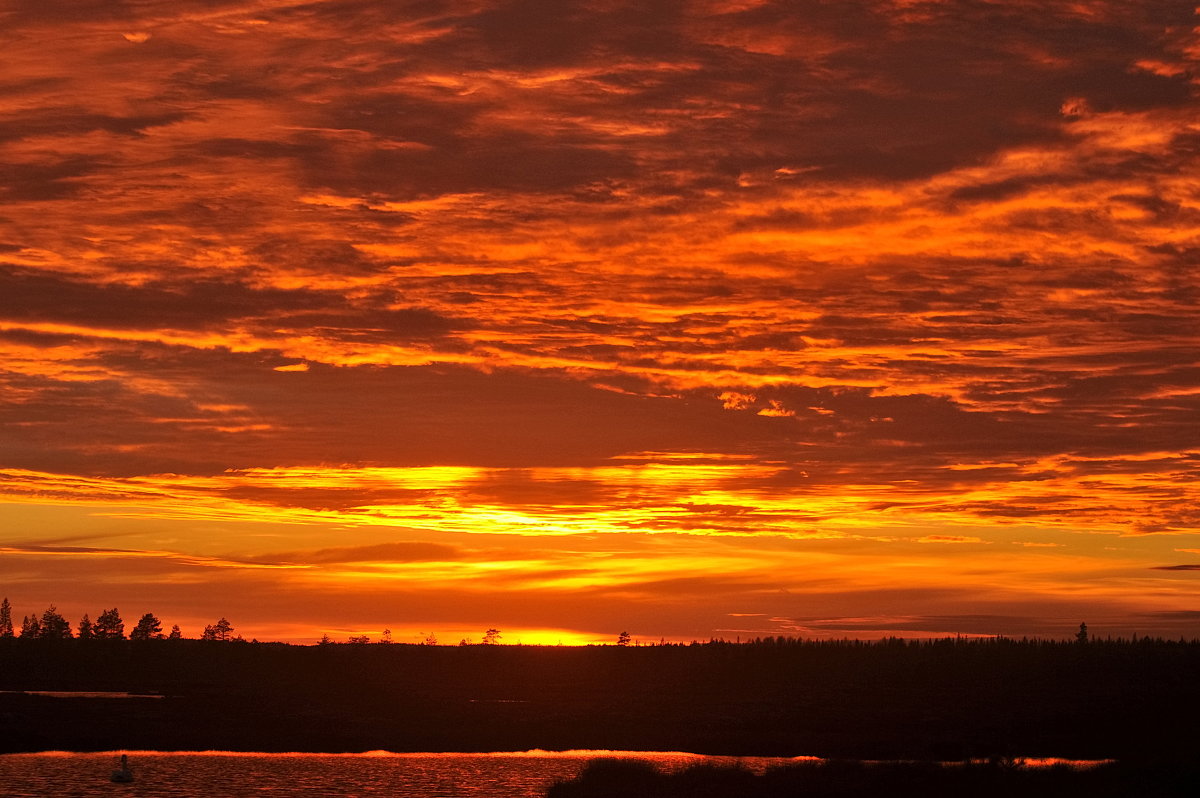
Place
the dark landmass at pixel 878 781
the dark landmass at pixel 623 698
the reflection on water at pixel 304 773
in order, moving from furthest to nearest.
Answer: the dark landmass at pixel 623 698 → the reflection on water at pixel 304 773 → the dark landmass at pixel 878 781

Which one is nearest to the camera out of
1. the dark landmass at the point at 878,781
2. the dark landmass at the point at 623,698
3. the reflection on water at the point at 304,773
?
the dark landmass at the point at 878,781

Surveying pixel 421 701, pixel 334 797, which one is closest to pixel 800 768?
pixel 334 797

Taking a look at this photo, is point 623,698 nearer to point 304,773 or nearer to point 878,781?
point 304,773

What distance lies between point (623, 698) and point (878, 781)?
180 ft

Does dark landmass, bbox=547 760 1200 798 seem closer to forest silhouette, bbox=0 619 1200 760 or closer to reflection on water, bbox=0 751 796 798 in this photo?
reflection on water, bbox=0 751 796 798

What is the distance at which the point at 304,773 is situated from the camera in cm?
7138

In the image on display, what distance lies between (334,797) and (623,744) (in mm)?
31273

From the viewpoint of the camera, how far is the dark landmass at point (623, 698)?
3462 inches

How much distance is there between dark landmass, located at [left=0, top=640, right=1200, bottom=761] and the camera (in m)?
87.9

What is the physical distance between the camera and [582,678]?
130m

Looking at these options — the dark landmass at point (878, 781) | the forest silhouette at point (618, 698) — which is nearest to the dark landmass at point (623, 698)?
the forest silhouette at point (618, 698)

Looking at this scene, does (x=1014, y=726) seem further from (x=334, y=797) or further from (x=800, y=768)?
(x=334, y=797)

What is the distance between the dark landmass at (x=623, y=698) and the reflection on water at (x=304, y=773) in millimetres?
4255

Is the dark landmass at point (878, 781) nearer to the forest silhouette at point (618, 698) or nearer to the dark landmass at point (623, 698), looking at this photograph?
the dark landmass at point (623, 698)
